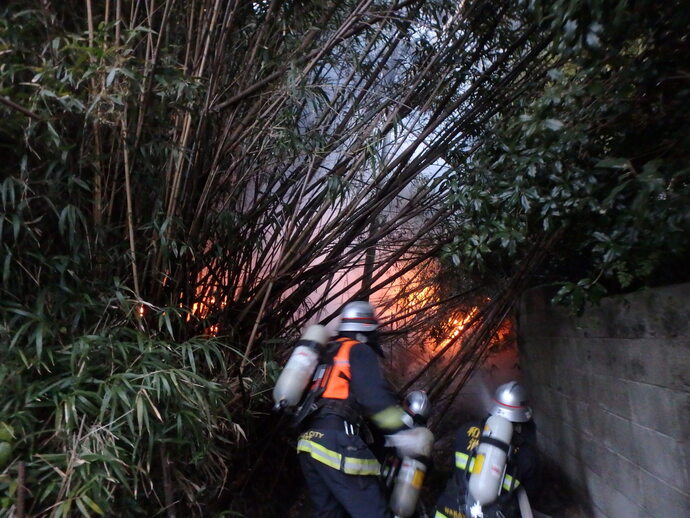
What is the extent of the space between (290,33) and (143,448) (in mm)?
2810

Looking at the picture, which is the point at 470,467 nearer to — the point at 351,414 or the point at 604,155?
the point at 351,414

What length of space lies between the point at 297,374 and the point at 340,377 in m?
0.23

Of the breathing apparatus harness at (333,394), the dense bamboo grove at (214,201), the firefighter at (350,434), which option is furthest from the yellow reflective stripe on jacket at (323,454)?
the dense bamboo grove at (214,201)

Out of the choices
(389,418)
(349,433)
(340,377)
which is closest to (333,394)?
(340,377)

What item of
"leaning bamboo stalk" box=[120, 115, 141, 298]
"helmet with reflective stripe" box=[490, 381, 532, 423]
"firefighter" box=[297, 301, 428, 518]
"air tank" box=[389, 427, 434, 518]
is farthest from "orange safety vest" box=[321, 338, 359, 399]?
"leaning bamboo stalk" box=[120, 115, 141, 298]

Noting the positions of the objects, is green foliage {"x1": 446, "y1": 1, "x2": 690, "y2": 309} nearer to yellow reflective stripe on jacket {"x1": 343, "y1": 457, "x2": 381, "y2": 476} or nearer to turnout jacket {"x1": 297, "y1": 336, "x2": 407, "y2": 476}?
turnout jacket {"x1": 297, "y1": 336, "x2": 407, "y2": 476}

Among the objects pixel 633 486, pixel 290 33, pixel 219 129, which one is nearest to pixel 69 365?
pixel 219 129

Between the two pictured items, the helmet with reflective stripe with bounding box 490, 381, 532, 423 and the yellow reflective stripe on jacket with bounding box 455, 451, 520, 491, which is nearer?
the yellow reflective stripe on jacket with bounding box 455, 451, 520, 491

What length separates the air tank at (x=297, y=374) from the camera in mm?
3271

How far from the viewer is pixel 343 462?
3094mm

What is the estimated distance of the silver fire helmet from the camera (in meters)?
3.69

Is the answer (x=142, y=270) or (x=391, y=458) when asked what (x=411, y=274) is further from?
(x=142, y=270)

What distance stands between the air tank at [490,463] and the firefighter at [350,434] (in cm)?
32

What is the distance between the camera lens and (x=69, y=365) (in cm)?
295
